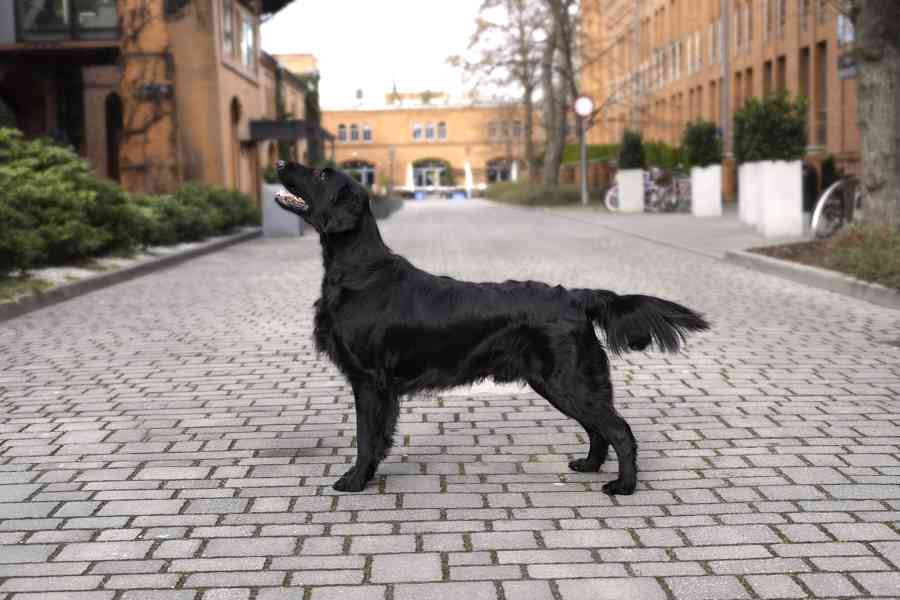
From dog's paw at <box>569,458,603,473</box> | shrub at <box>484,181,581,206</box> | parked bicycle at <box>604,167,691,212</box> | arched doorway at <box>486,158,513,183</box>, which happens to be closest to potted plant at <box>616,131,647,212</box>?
parked bicycle at <box>604,167,691,212</box>

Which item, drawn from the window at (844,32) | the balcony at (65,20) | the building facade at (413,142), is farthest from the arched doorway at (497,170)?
the balcony at (65,20)

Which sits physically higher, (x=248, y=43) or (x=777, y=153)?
(x=248, y=43)

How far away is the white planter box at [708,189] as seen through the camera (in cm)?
2800

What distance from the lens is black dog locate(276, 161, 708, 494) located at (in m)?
4.42

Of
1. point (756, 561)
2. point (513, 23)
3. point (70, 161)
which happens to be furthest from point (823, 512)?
point (513, 23)

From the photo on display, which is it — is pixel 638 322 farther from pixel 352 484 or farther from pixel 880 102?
pixel 880 102

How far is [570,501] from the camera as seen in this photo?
4379 millimetres

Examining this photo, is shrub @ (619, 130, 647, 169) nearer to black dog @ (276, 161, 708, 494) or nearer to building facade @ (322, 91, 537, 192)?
black dog @ (276, 161, 708, 494)

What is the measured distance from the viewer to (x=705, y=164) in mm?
27891

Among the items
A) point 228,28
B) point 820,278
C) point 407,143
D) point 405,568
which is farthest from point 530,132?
point 405,568

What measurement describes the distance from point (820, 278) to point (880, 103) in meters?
3.18

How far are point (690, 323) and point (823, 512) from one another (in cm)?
90

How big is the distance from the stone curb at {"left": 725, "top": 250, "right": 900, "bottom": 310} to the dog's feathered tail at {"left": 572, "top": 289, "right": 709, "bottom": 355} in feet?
22.1

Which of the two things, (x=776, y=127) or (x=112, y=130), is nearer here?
(x=776, y=127)
